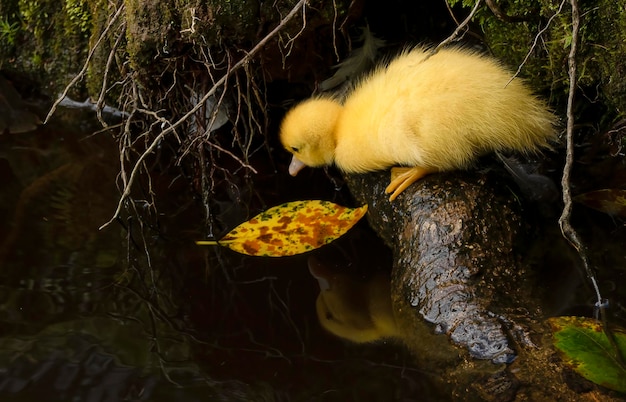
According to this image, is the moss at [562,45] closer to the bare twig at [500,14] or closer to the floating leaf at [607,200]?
the bare twig at [500,14]

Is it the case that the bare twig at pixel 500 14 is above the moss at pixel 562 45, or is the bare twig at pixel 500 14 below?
above

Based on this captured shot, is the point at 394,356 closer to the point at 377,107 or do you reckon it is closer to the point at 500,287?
the point at 500,287

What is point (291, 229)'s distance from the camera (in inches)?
112

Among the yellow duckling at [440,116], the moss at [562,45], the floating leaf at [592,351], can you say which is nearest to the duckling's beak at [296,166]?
the yellow duckling at [440,116]

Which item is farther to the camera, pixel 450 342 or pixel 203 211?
pixel 203 211

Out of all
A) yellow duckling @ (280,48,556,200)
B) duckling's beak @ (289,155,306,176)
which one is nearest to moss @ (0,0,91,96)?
duckling's beak @ (289,155,306,176)

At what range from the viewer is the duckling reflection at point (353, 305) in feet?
7.53

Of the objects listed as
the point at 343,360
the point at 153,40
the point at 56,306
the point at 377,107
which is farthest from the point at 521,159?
the point at 56,306

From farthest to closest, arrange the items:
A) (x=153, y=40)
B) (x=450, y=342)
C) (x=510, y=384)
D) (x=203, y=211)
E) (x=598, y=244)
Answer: (x=203, y=211)
(x=153, y=40)
(x=598, y=244)
(x=450, y=342)
(x=510, y=384)

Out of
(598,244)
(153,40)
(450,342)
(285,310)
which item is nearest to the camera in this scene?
(450,342)

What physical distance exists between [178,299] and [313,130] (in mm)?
864

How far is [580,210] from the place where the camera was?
2.84 m

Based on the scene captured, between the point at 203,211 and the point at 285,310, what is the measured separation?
0.80m

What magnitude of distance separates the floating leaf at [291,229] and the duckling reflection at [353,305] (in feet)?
0.40
